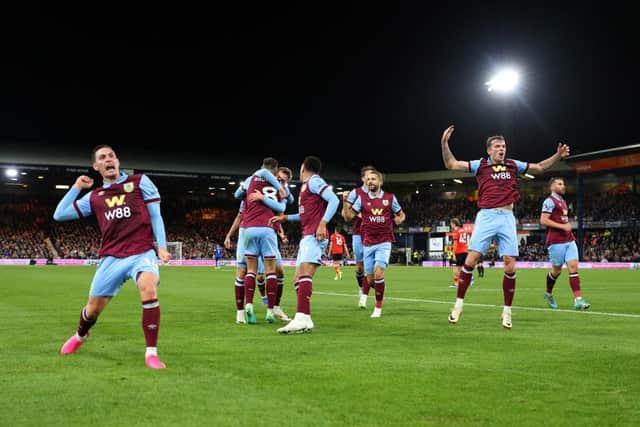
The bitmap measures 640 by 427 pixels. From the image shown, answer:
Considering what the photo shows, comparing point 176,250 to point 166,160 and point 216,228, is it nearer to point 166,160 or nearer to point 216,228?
point 166,160

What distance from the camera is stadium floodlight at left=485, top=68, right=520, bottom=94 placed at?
137 feet

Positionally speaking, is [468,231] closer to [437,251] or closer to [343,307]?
[343,307]

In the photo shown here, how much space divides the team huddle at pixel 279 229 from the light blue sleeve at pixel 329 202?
2 centimetres

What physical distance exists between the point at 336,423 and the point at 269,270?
244 inches

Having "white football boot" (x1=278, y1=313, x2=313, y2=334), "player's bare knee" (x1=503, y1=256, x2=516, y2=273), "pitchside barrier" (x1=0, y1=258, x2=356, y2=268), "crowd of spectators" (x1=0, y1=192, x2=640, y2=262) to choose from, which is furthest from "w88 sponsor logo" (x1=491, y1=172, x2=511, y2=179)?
"crowd of spectators" (x1=0, y1=192, x2=640, y2=262)

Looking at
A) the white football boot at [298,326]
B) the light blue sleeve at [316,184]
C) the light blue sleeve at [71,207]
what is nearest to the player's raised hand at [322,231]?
the light blue sleeve at [316,184]

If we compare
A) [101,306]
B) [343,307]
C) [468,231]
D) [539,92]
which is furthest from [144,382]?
[539,92]

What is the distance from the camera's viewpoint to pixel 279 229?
11656 millimetres

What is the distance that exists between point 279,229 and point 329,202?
2760 millimetres

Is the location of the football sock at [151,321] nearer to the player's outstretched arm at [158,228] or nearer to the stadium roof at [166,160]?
the player's outstretched arm at [158,228]

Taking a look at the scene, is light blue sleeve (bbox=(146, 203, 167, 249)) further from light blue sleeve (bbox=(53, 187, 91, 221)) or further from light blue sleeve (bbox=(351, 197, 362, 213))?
light blue sleeve (bbox=(351, 197, 362, 213))

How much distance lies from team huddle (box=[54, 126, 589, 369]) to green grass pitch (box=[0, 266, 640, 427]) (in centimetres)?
48

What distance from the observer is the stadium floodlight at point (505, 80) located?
41.9 metres

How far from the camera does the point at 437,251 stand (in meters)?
68.7
